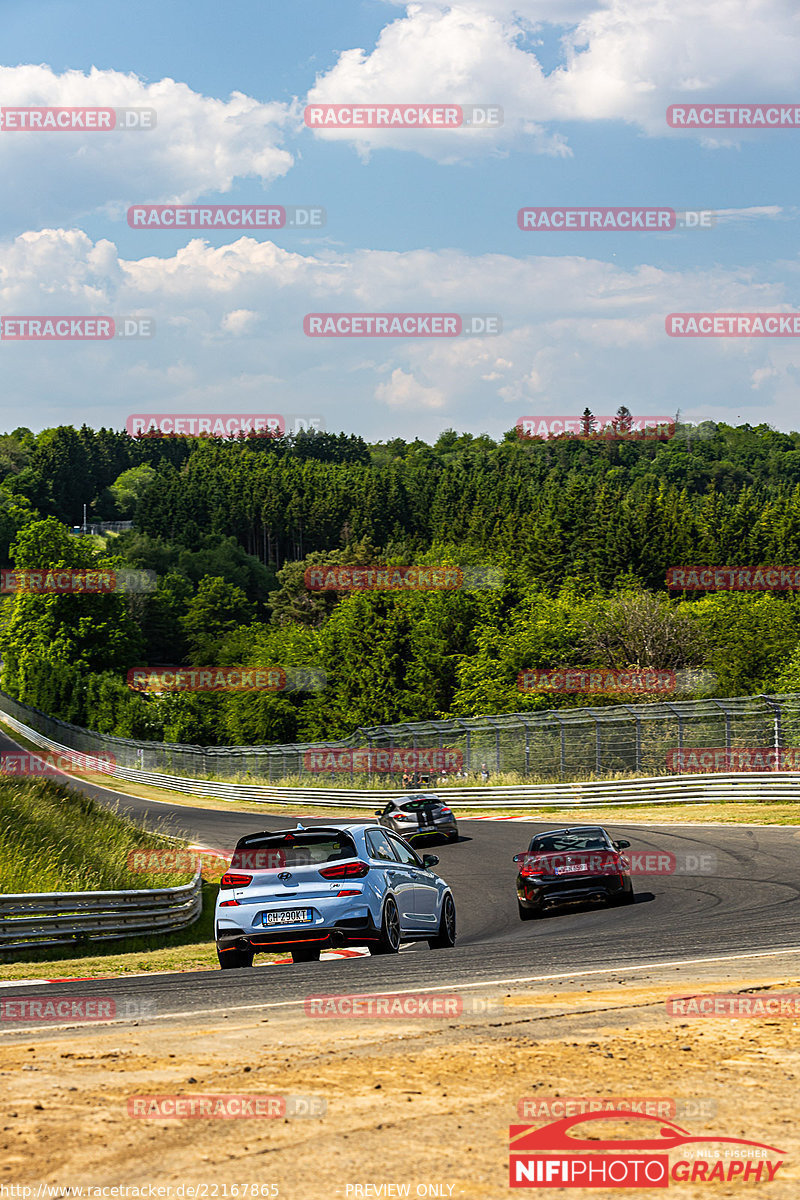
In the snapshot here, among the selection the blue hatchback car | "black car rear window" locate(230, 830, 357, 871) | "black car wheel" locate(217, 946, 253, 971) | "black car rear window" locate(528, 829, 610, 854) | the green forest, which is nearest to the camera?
the blue hatchback car

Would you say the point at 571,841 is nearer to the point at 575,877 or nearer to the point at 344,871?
the point at 575,877

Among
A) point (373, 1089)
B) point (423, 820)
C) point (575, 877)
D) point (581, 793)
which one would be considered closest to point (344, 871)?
point (575, 877)

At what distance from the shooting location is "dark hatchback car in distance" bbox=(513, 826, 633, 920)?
16812 millimetres

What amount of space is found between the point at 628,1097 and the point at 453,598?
9829 centimetres

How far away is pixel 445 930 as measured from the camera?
13852mm

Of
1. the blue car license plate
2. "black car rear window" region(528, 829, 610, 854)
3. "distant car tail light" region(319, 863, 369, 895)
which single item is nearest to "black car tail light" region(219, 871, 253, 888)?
the blue car license plate

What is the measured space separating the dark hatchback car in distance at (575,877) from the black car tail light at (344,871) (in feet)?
18.5

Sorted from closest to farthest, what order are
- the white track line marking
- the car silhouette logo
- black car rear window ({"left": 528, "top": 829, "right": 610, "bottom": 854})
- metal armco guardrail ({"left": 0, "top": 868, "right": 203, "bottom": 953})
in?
1. the car silhouette logo
2. the white track line marking
3. metal armco guardrail ({"left": 0, "top": 868, "right": 203, "bottom": 953})
4. black car rear window ({"left": 528, "top": 829, "right": 610, "bottom": 854})

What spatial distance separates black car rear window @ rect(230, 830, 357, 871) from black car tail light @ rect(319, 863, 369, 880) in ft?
0.38

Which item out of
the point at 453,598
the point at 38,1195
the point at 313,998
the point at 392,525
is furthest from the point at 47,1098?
the point at 392,525

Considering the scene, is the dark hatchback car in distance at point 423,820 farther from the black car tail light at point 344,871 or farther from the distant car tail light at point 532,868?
the black car tail light at point 344,871

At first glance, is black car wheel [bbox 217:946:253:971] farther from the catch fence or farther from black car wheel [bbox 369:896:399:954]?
the catch fence

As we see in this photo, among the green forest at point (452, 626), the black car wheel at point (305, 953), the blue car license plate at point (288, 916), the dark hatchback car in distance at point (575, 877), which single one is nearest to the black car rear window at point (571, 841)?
the dark hatchback car in distance at point (575, 877)

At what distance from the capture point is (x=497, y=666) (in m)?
89.4
